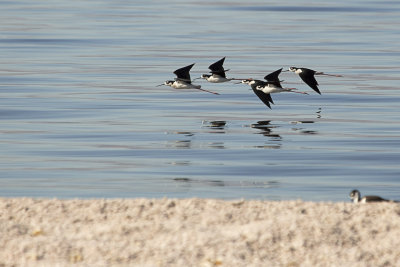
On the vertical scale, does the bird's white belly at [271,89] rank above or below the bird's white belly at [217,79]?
below

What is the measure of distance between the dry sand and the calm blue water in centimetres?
285

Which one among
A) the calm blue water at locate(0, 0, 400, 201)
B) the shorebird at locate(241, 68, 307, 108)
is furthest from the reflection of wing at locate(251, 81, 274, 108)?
the calm blue water at locate(0, 0, 400, 201)

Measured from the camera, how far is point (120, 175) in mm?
17578

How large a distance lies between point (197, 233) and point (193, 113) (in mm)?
15000

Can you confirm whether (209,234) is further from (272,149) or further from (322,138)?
(322,138)

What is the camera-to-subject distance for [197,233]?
1148cm

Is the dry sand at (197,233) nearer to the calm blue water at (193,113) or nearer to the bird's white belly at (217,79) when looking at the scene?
the calm blue water at (193,113)

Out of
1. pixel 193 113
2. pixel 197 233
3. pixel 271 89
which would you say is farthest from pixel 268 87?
pixel 197 233

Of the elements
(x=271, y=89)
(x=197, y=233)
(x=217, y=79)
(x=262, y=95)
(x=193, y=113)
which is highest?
(x=217, y=79)

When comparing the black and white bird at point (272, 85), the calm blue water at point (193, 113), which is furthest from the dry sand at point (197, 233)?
the black and white bird at point (272, 85)

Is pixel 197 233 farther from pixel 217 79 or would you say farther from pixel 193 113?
pixel 193 113

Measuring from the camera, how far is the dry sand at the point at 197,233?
11.0 meters

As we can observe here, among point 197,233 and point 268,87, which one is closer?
point 197,233

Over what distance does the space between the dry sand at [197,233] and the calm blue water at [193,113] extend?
2847 mm
